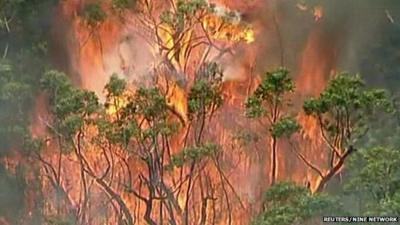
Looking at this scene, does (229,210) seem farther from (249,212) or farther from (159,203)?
(159,203)

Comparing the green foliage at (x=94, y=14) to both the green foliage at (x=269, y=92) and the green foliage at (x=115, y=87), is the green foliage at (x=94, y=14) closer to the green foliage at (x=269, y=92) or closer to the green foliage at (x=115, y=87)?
the green foliage at (x=115, y=87)

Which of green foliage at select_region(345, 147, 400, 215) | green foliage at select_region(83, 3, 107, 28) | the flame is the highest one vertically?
the flame

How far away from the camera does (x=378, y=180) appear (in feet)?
16.9

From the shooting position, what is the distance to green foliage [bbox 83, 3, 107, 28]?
20.9 ft

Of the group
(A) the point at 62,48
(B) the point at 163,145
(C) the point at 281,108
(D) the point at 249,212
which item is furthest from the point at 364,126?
(A) the point at 62,48

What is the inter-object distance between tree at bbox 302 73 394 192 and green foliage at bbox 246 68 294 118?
0.70ft

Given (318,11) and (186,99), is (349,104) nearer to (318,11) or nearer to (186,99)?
(318,11)

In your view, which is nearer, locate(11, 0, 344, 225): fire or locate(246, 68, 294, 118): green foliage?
locate(246, 68, 294, 118): green foliage

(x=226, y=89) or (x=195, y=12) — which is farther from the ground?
(x=195, y=12)

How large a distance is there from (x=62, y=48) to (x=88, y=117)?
0.90m

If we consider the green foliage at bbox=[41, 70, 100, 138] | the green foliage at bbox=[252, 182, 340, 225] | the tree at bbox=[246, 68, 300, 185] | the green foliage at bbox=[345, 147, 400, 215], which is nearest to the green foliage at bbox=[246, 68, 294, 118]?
the tree at bbox=[246, 68, 300, 185]

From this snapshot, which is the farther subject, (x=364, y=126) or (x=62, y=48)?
(x=62, y=48)

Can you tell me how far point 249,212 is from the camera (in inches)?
242

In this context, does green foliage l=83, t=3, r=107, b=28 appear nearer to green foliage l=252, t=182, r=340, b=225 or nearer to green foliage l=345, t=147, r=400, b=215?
green foliage l=252, t=182, r=340, b=225
